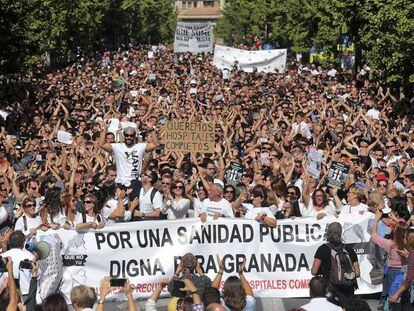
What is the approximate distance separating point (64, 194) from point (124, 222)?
72 cm

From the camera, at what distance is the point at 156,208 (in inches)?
444

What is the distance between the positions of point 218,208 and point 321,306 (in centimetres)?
399

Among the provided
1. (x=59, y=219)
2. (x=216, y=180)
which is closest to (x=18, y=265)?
(x=59, y=219)

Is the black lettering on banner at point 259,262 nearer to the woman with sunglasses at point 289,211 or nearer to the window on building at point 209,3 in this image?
the woman with sunglasses at point 289,211

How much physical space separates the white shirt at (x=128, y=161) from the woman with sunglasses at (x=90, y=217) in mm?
2262

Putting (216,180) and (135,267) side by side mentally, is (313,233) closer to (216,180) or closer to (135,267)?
(135,267)

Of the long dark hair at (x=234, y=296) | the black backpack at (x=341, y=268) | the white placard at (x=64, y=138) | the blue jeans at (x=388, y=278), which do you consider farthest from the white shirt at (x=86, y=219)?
the white placard at (x=64, y=138)

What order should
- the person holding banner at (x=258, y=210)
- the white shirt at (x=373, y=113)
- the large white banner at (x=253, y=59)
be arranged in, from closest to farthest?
the person holding banner at (x=258, y=210), the white shirt at (x=373, y=113), the large white banner at (x=253, y=59)

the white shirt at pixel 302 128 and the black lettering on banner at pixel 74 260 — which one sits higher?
the white shirt at pixel 302 128

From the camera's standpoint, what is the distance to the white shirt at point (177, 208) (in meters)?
11.2

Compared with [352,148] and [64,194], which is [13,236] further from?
[352,148]

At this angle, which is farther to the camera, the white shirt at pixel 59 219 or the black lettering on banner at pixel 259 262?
the black lettering on banner at pixel 259 262

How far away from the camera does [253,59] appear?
38562 mm

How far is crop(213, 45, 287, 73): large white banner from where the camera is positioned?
38156 mm
